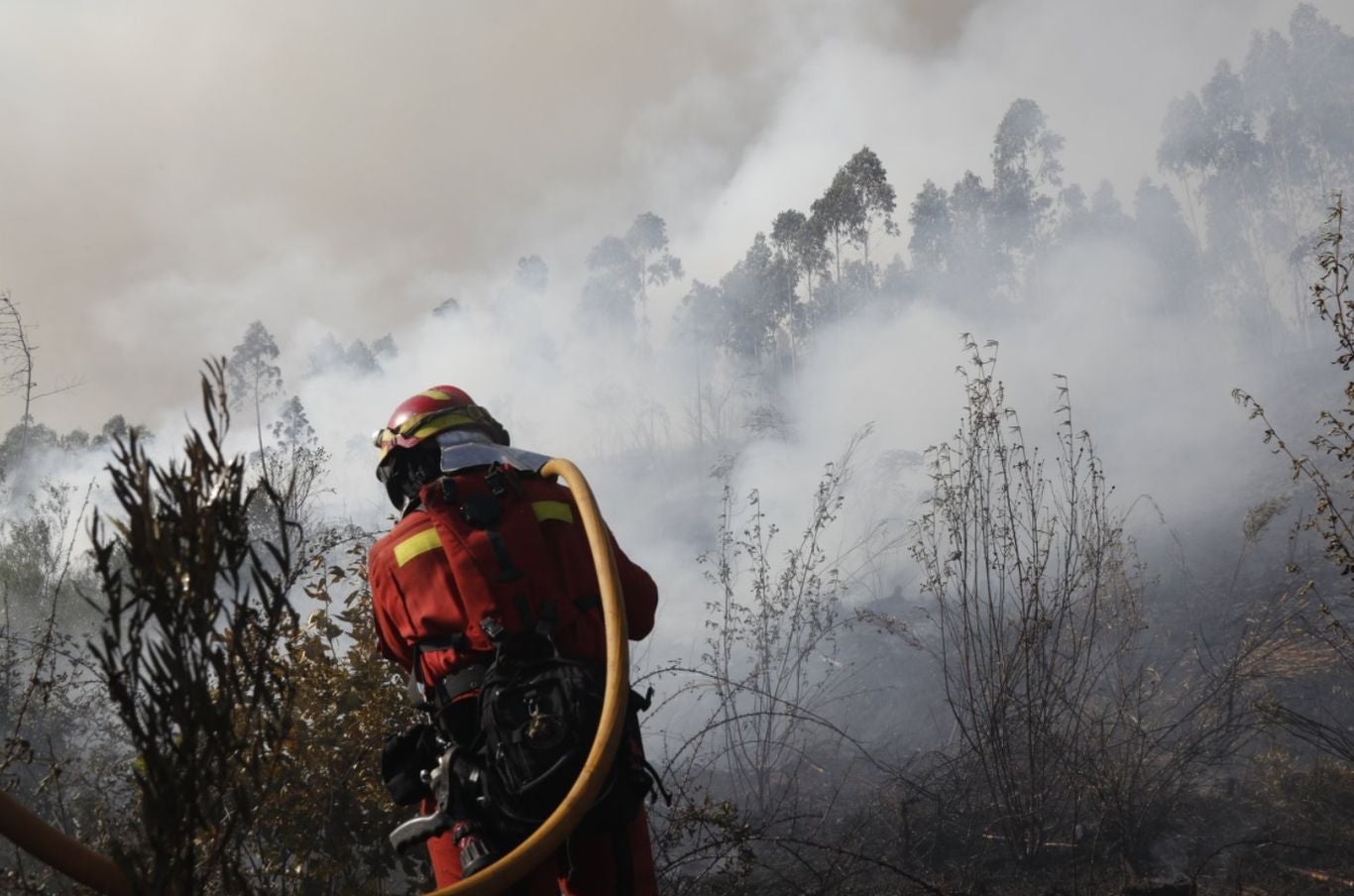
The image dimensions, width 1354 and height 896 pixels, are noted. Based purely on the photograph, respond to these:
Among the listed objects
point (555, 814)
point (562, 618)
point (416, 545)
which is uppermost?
point (416, 545)

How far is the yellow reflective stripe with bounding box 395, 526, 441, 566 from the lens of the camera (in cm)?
274

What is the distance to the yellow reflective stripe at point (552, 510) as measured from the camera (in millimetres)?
2840

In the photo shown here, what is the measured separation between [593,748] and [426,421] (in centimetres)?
136

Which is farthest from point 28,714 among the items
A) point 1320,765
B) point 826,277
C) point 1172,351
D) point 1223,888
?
point 826,277

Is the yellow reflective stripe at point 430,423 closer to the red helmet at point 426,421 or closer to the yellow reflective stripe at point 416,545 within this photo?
the red helmet at point 426,421

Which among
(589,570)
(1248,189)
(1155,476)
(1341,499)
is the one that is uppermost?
(1248,189)

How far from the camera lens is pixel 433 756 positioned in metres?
2.77

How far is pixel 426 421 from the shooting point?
315 centimetres

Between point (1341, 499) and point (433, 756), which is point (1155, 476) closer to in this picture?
point (1341, 499)

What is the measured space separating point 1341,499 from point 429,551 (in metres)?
12.3

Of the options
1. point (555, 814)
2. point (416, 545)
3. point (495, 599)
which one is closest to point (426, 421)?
point (416, 545)

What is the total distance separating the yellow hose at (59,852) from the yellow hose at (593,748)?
536 millimetres

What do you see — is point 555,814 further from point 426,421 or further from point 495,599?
point 426,421

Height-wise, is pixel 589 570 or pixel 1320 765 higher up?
pixel 589 570
